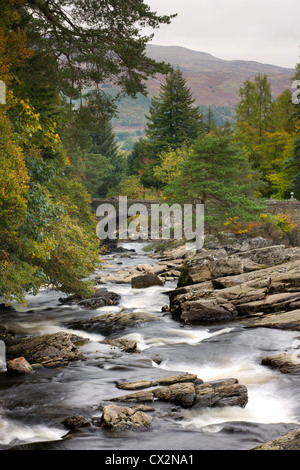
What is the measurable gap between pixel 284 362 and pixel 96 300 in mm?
9612

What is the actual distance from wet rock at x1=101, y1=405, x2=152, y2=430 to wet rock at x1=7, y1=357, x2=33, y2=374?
348 centimetres

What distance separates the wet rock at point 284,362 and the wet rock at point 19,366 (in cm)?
583

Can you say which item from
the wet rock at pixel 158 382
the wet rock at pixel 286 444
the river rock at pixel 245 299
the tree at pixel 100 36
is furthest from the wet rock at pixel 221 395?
the tree at pixel 100 36

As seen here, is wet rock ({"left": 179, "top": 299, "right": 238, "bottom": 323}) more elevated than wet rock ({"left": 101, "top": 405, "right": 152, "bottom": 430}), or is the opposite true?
wet rock ({"left": 101, "top": 405, "right": 152, "bottom": 430})

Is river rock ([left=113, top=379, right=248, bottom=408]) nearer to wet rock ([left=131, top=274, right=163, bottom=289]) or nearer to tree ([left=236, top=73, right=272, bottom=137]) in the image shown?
wet rock ([left=131, top=274, right=163, bottom=289])

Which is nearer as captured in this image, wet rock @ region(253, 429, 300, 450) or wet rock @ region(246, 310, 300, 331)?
wet rock @ region(253, 429, 300, 450)

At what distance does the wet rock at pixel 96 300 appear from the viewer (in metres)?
18.7

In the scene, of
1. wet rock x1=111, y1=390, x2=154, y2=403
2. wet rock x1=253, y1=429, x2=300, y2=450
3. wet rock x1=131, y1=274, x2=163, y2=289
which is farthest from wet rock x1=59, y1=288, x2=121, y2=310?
wet rock x1=253, y1=429, x2=300, y2=450

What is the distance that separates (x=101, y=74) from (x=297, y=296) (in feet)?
32.0

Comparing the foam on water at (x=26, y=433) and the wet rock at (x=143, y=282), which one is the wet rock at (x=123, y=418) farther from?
the wet rock at (x=143, y=282)

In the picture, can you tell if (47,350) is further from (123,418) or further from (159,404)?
(123,418)

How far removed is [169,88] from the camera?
62.5m

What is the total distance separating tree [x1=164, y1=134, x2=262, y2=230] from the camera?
2744 cm

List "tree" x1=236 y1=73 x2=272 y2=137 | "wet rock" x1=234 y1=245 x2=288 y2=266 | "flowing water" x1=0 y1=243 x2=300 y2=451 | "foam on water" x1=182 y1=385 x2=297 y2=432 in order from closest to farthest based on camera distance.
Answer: "flowing water" x1=0 y1=243 x2=300 y2=451 → "foam on water" x1=182 y1=385 x2=297 y2=432 → "wet rock" x1=234 y1=245 x2=288 y2=266 → "tree" x1=236 y1=73 x2=272 y2=137
